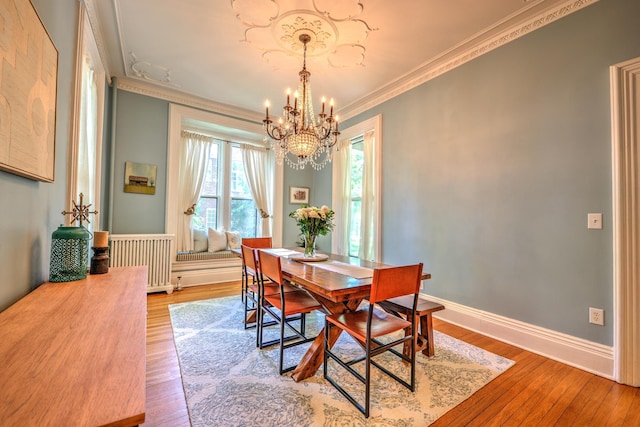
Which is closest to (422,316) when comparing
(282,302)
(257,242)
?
(282,302)

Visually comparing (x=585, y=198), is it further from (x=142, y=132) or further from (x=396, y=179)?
(x=142, y=132)

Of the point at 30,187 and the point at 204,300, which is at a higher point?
the point at 30,187

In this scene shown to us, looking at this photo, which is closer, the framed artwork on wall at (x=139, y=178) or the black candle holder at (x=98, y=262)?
the black candle holder at (x=98, y=262)

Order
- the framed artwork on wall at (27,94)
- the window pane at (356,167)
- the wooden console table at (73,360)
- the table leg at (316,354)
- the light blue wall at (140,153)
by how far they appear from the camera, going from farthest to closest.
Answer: the window pane at (356,167)
the light blue wall at (140,153)
the table leg at (316,354)
the framed artwork on wall at (27,94)
the wooden console table at (73,360)

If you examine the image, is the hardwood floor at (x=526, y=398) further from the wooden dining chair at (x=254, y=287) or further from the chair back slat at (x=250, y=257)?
the chair back slat at (x=250, y=257)

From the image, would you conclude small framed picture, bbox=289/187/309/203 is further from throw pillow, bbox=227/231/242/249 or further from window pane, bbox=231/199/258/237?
throw pillow, bbox=227/231/242/249

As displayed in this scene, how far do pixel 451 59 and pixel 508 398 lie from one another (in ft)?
10.2

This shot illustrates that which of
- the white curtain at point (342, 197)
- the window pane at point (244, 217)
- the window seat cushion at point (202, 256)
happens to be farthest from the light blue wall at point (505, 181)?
the window pane at point (244, 217)

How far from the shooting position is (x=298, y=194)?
17.1ft

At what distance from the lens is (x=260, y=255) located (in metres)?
2.10

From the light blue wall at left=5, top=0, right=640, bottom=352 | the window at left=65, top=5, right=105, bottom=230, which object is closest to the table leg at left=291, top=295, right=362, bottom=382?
the light blue wall at left=5, top=0, right=640, bottom=352

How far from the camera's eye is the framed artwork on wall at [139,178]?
365cm

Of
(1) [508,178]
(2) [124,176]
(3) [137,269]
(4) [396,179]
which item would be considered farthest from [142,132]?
(1) [508,178]

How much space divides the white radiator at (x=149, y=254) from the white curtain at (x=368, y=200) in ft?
9.04
